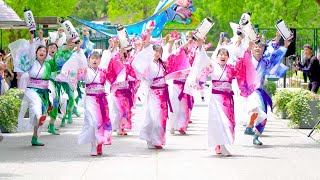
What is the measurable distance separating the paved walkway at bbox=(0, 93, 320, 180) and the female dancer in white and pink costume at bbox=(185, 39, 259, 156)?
11.8 inches

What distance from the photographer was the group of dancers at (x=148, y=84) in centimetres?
1438

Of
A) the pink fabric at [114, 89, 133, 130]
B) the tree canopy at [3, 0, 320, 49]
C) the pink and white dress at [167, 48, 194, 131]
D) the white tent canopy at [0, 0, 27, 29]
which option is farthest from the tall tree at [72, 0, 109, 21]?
the pink fabric at [114, 89, 133, 130]

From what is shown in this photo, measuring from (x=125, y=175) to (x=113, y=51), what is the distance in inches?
180

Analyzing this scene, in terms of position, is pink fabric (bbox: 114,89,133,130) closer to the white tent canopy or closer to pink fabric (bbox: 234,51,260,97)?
the white tent canopy

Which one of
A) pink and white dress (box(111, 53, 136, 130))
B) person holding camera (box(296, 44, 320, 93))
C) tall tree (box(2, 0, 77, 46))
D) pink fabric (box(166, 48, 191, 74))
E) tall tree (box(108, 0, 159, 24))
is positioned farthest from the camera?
tall tree (box(108, 0, 159, 24))

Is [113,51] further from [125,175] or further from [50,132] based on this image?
[125,175]

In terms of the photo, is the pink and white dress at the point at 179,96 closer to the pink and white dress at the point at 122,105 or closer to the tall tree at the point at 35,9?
the pink and white dress at the point at 122,105

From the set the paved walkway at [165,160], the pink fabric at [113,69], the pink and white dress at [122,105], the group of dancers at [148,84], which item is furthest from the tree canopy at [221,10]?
the pink fabric at [113,69]

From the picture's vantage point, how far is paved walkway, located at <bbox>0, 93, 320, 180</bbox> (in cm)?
1199

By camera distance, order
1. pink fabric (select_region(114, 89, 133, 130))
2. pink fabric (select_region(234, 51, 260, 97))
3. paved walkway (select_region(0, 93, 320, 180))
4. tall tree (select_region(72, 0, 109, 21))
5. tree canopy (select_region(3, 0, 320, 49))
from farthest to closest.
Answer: tall tree (select_region(72, 0, 109, 21)) → tree canopy (select_region(3, 0, 320, 49)) → pink fabric (select_region(114, 89, 133, 130)) → pink fabric (select_region(234, 51, 260, 97)) → paved walkway (select_region(0, 93, 320, 180))

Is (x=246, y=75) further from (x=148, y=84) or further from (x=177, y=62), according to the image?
(x=177, y=62)

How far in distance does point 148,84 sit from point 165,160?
2.40m

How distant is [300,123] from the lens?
19.0 m

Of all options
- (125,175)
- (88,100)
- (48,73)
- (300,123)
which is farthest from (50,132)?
(125,175)
